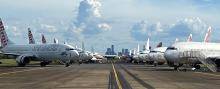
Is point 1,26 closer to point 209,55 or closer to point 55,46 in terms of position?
point 55,46

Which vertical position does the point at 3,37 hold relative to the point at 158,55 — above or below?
above

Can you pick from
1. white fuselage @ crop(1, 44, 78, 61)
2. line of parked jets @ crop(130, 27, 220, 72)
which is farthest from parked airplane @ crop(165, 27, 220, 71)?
white fuselage @ crop(1, 44, 78, 61)

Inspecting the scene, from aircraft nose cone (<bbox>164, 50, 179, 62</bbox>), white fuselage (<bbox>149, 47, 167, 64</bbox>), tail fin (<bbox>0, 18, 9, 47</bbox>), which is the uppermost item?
tail fin (<bbox>0, 18, 9, 47</bbox>)

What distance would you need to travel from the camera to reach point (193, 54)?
58.6m

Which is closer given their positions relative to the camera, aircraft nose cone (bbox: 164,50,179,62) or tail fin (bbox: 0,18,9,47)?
aircraft nose cone (bbox: 164,50,179,62)

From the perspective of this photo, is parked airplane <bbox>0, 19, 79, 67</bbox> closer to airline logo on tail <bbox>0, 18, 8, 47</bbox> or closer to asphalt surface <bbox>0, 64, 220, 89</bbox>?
airline logo on tail <bbox>0, 18, 8, 47</bbox>

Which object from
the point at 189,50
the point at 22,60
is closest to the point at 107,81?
the point at 189,50

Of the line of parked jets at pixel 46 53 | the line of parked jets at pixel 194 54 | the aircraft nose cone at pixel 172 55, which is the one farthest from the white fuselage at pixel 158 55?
the aircraft nose cone at pixel 172 55

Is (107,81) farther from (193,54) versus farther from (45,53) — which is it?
(45,53)

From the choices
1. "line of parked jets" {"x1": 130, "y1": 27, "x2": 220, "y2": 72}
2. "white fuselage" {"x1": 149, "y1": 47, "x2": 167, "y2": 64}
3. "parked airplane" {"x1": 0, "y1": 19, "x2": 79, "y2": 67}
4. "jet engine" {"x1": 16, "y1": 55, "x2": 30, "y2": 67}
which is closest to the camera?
"line of parked jets" {"x1": 130, "y1": 27, "x2": 220, "y2": 72}

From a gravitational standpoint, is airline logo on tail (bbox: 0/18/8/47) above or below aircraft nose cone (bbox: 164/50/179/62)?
above

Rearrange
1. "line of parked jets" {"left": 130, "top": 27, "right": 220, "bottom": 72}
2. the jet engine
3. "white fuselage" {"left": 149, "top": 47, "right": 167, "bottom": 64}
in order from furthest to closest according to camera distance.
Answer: "white fuselage" {"left": 149, "top": 47, "right": 167, "bottom": 64}
the jet engine
"line of parked jets" {"left": 130, "top": 27, "right": 220, "bottom": 72}

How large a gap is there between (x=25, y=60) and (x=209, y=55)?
3195 centimetres

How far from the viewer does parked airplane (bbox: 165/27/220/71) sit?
58.6 meters
